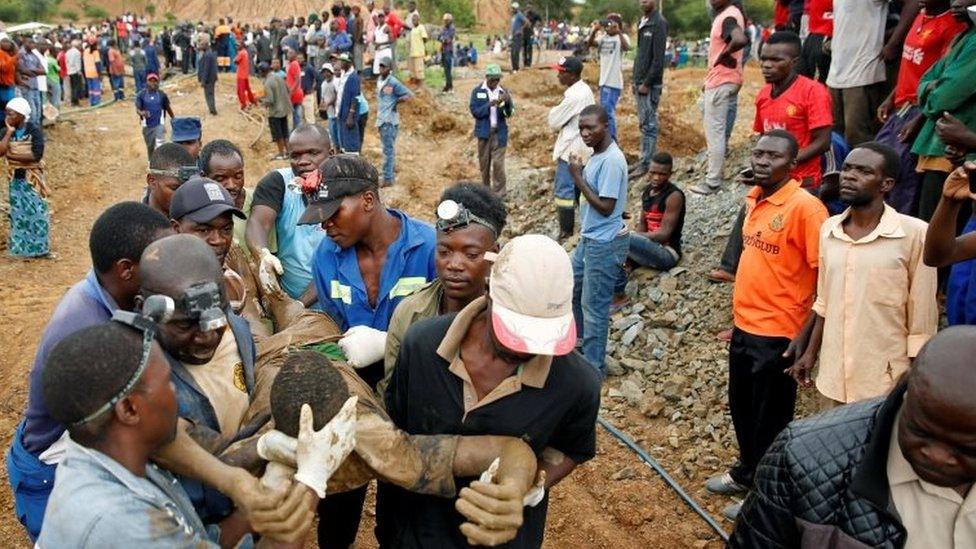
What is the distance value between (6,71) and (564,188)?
29.6 ft

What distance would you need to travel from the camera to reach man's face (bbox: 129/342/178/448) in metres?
1.86

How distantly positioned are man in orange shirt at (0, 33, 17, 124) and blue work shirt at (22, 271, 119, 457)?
10813 mm

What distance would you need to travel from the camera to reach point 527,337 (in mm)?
2184

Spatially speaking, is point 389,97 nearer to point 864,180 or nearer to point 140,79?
point 864,180

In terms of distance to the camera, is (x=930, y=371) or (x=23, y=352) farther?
(x=23, y=352)

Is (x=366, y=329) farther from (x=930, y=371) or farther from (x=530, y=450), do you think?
(x=930, y=371)

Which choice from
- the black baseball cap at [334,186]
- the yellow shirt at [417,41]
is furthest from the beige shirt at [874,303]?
the yellow shirt at [417,41]

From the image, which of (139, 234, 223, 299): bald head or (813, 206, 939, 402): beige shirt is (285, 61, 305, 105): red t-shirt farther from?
(139, 234, 223, 299): bald head

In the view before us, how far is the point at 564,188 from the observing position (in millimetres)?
8797

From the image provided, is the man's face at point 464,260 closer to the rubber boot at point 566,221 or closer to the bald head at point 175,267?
the bald head at point 175,267

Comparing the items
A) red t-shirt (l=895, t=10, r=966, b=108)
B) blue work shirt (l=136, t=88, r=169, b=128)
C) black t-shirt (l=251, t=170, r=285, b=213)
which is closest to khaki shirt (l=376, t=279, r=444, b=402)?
black t-shirt (l=251, t=170, r=285, b=213)

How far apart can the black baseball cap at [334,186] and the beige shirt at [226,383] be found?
81cm

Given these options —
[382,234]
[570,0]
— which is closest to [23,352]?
[382,234]

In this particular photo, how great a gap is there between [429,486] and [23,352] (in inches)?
236
